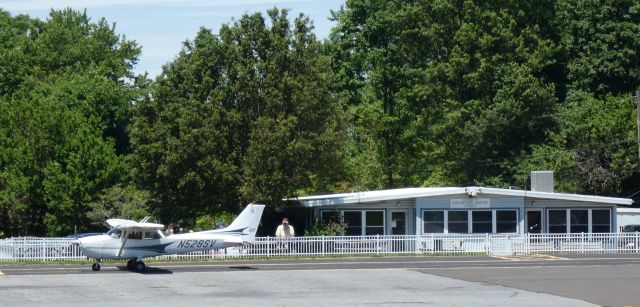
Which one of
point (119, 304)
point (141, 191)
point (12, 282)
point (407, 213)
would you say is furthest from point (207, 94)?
point (119, 304)

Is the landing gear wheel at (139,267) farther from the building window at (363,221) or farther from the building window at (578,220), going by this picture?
the building window at (578,220)

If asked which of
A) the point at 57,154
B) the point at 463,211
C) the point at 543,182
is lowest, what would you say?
the point at 463,211

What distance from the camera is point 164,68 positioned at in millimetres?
53156

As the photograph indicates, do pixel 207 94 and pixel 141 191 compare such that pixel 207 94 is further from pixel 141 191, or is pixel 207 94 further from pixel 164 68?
pixel 141 191

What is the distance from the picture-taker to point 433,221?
50562 mm

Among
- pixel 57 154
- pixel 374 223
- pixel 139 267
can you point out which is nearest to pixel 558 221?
pixel 374 223

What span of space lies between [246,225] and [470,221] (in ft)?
45.3

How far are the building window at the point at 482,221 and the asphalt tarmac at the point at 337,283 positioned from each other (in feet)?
23.8

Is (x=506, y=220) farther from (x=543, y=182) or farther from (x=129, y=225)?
(x=129, y=225)

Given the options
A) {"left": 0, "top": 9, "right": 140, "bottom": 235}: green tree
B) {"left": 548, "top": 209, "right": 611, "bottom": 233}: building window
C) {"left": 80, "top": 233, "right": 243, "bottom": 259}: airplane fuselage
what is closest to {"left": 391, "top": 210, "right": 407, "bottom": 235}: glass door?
{"left": 548, "top": 209, "right": 611, "bottom": 233}: building window

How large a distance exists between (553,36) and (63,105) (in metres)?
30.7

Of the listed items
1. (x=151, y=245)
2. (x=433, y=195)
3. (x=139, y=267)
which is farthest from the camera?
(x=433, y=195)

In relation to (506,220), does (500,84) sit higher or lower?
higher

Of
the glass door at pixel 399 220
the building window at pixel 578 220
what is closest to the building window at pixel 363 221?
the glass door at pixel 399 220
